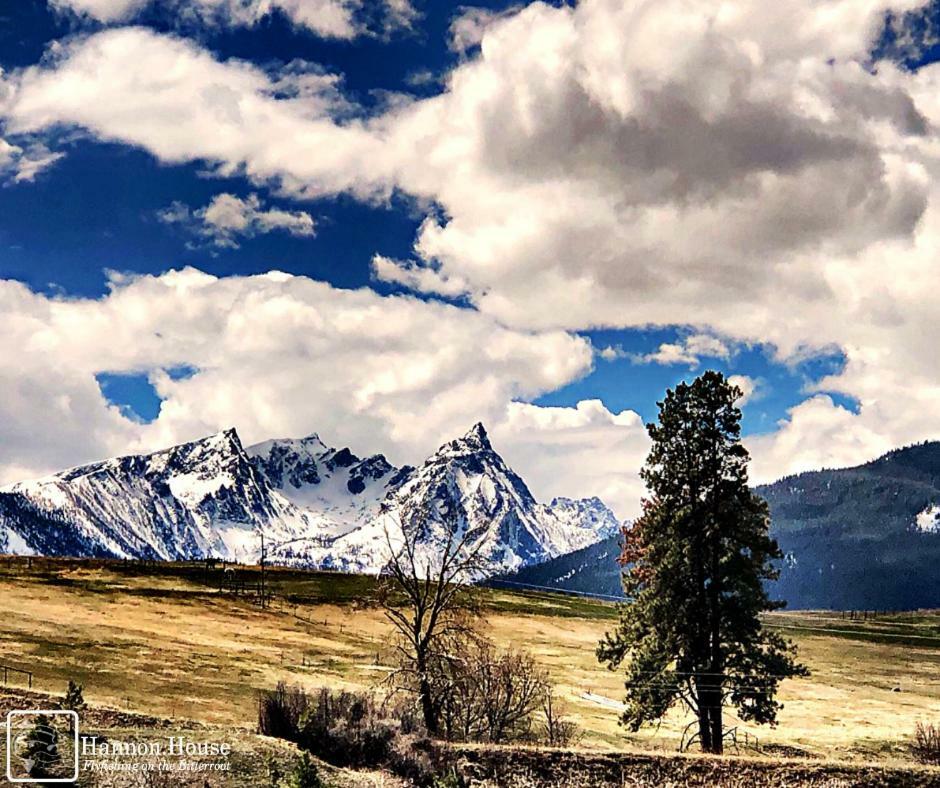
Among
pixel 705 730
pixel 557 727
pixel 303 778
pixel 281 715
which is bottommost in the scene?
pixel 557 727

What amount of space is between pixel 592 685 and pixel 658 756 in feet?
233

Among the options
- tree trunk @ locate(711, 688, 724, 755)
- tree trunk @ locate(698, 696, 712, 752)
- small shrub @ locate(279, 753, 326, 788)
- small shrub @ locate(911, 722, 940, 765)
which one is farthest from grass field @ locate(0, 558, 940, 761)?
small shrub @ locate(279, 753, 326, 788)

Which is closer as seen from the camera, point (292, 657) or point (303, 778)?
point (303, 778)

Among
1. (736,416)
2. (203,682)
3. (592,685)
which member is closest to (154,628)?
(203,682)

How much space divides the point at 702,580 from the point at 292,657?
240 ft

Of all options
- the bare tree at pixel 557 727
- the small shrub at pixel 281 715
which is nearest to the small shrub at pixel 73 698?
the small shrub at pixel 281 715

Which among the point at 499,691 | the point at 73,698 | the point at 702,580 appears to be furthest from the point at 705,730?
the point at 73,698

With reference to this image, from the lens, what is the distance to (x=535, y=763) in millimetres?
35438

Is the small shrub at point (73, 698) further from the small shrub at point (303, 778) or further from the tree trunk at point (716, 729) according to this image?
the tree trunk at point (716, 729)

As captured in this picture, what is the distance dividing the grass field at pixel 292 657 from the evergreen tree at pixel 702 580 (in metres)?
13.0

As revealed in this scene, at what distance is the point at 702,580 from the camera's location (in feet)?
135

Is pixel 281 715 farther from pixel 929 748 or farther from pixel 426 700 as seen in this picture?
pixel 929 748

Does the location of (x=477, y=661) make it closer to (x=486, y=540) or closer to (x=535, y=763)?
(x=486, y=540)

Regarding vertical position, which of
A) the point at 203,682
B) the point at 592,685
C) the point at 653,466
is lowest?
the point at 592,685
